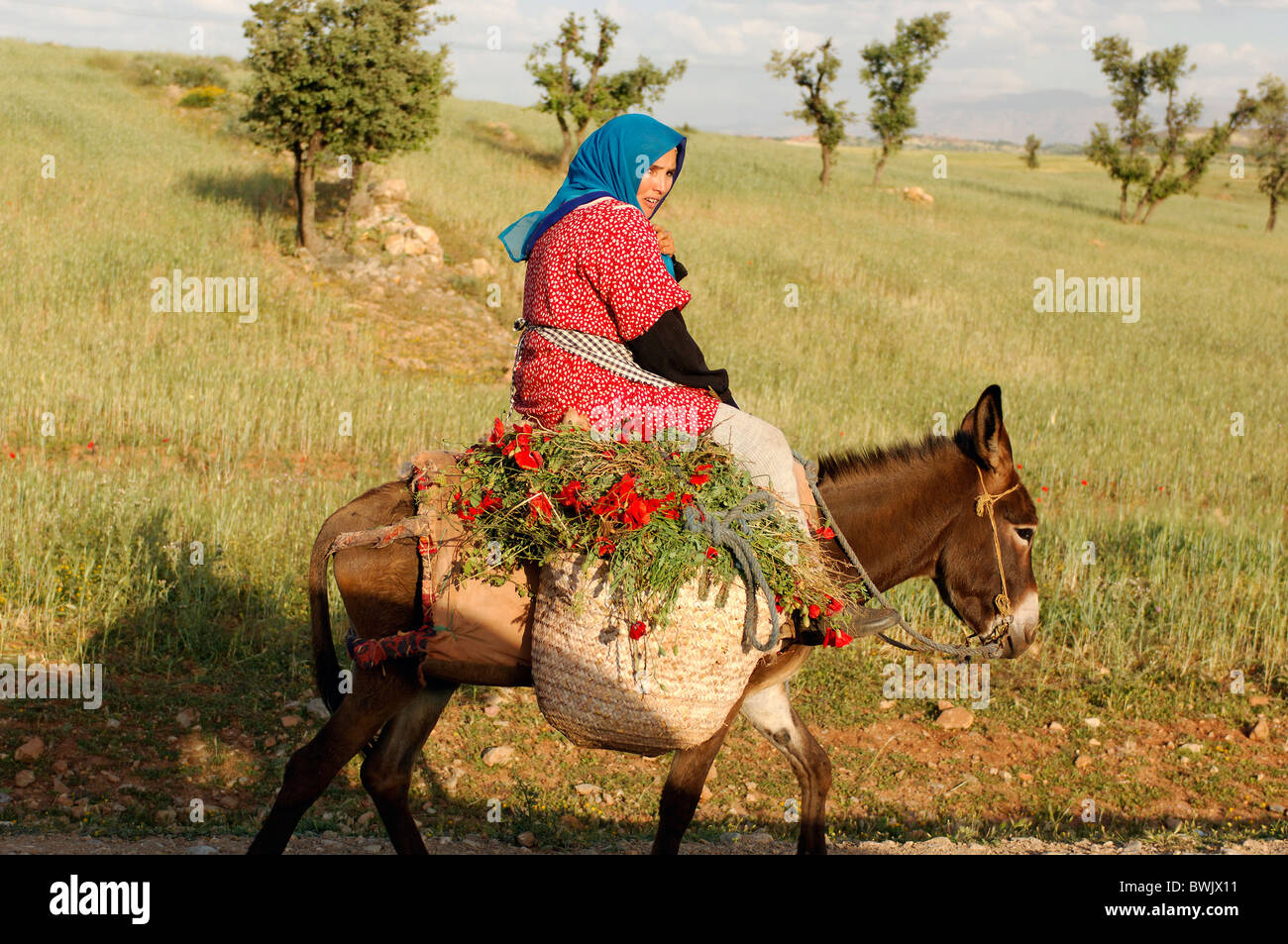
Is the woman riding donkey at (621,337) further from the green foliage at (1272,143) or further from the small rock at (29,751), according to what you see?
the green foliage at (1272,143)

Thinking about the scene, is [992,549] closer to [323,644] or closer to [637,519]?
[637,519]

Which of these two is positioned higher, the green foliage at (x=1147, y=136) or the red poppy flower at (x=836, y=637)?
the green foliage at (x=1147, y=136)

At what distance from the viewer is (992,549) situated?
4445 millimetres

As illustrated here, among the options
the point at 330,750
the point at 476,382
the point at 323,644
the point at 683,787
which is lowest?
the point at 476,382

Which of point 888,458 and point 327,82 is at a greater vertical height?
point 327,82

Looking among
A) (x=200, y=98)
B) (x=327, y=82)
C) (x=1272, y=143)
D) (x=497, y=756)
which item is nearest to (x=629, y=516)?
(x=497, y=756)

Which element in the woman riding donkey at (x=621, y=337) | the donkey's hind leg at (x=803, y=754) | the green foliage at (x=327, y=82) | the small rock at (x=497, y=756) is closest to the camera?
the woman riding donkey at (x=621, y=337)

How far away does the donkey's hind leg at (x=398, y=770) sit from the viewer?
4355mm

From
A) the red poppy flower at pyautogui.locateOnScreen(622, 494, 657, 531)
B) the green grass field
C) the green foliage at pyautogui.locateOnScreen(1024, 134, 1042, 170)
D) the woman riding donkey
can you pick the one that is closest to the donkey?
the woman riding donkey

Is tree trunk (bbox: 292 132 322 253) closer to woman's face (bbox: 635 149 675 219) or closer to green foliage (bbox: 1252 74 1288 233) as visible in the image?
woman's face (bbox: 635 149 675 219)

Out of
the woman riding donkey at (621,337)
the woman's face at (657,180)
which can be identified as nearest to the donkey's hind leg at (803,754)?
the woman riding donkey at (621,337)

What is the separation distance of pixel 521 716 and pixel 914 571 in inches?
139

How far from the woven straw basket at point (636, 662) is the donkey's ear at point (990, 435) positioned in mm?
1325

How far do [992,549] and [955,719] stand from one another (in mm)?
3338
